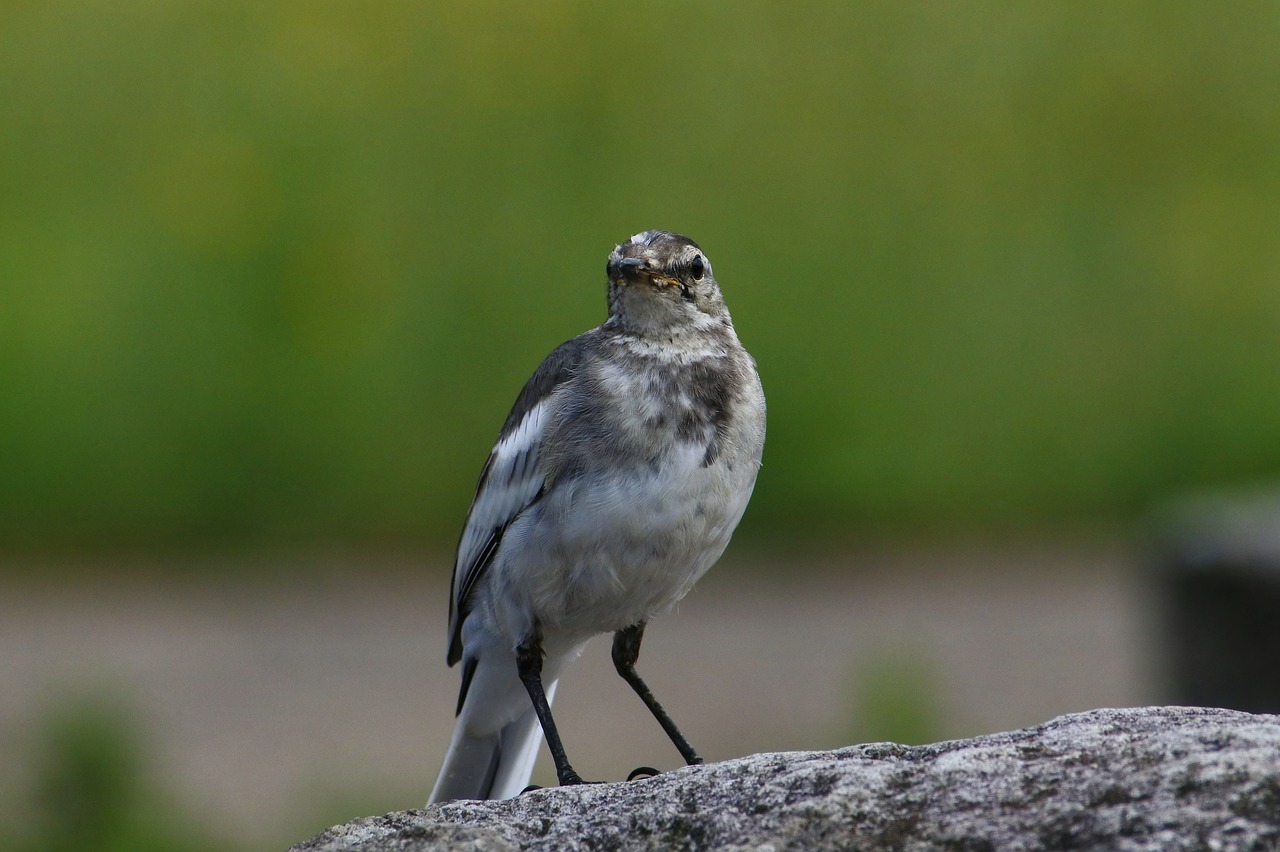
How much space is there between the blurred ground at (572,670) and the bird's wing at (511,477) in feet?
11.1

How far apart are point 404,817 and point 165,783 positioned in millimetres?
6142

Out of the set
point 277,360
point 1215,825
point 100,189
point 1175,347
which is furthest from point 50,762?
point 1175,347

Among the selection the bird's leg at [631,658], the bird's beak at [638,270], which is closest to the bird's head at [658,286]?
the bird's beak at [638,270]

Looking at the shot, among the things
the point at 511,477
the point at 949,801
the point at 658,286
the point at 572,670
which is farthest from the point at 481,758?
the point at 572,670

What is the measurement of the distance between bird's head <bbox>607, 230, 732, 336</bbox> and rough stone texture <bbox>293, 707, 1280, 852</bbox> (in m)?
1.92

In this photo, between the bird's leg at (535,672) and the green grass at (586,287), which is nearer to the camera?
the bird's leg at (535,672)

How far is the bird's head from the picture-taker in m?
4.80

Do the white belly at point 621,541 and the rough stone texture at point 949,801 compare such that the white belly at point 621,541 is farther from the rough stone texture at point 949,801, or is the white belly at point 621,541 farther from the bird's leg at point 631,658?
the rough stone texture at point 949,801

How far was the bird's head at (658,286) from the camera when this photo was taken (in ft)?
15.8

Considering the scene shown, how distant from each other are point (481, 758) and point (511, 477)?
1.08 metres

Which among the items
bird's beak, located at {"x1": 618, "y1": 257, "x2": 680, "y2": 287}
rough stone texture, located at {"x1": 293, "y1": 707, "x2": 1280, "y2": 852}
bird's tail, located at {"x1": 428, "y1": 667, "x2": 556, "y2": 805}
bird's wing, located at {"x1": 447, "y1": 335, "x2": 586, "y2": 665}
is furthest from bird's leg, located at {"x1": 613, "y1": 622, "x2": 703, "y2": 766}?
rough stone texture, located at {"x1": 293, "y1": 707, "x2": 1280, "y2": 852}

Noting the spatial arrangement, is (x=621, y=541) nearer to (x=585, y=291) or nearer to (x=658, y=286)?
(x=658, y=286)

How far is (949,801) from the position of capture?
274cm

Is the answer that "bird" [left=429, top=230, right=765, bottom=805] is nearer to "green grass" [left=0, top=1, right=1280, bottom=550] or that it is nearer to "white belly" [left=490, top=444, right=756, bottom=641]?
"white belly" [left=490, top=444, right=756, bottom=641]
